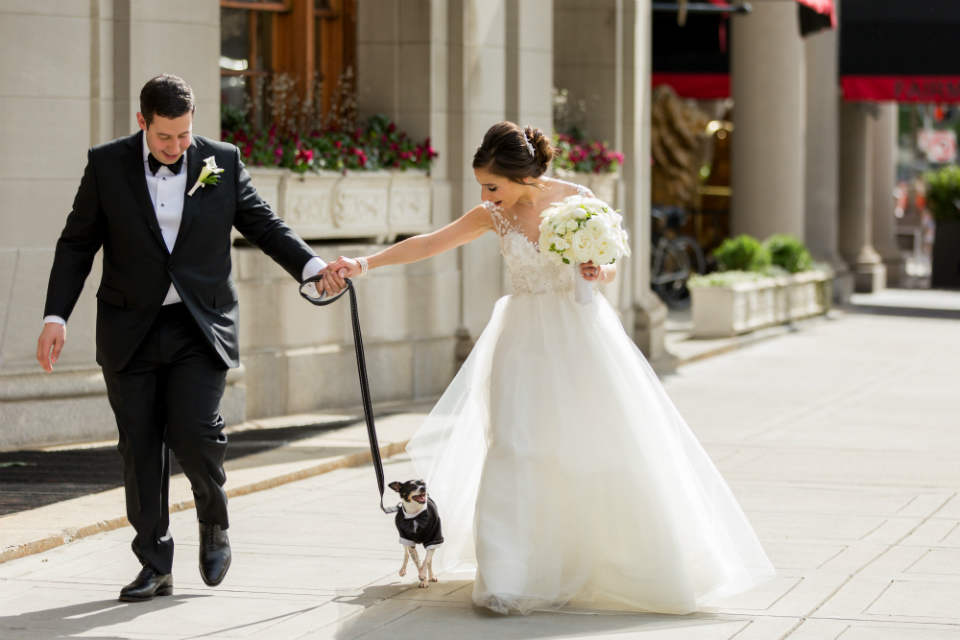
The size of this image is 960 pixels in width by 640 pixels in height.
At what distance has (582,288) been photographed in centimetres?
581

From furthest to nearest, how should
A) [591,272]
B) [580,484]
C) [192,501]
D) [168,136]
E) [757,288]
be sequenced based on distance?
[757,288]
[192,501]
[591,272]
[580,484]
[168,136]

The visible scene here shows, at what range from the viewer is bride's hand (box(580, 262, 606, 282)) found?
572 cm

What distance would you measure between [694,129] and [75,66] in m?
17.1

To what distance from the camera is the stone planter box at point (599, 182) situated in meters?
13.0

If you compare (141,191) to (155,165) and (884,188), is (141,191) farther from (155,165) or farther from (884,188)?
(884,188)

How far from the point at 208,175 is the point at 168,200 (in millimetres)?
184

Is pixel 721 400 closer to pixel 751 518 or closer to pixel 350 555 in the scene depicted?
pixel 751 518

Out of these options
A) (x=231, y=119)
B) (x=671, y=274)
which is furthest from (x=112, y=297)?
(x=671, y=274)

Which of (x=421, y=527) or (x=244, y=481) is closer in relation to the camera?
(x=421, y=527)

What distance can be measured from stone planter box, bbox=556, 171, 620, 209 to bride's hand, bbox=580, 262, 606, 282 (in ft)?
23.1

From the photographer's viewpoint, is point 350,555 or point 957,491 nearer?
point 350,555

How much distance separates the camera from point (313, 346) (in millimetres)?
10555

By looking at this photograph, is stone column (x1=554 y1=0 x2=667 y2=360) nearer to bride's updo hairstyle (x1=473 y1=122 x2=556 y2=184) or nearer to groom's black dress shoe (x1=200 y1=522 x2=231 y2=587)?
bride's updo hairstyle (x1=473 y1=122 x2=556 y2=184)

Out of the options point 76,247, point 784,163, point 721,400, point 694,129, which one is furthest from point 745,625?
point 694,129
